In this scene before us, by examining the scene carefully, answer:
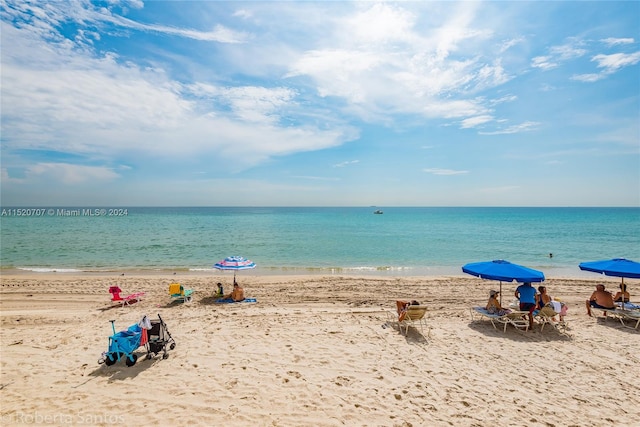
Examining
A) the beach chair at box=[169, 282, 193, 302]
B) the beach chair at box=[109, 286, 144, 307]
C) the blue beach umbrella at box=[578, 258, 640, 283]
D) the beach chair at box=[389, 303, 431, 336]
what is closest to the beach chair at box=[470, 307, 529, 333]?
the beach chair at box=[389, 303, 431, 336]

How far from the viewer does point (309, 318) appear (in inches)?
398

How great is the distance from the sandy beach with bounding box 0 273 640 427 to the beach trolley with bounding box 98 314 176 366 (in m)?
0.21

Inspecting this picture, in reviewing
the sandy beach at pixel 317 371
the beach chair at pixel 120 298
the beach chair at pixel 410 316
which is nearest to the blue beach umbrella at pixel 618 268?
the sandy beach at pixel 317 371

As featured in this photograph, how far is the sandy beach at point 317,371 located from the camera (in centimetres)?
527

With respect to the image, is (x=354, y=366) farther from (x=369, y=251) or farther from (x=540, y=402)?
(x=369, y=251)

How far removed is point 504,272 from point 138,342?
381 inches

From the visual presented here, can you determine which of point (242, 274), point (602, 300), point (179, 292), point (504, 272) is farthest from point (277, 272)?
point (602, 300)

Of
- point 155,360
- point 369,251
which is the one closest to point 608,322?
point 155,360

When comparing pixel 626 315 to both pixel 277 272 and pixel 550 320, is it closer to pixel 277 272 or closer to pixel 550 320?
pixel 550 320

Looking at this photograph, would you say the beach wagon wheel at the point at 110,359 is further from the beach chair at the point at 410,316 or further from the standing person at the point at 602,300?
the standing person at the point at 602,300

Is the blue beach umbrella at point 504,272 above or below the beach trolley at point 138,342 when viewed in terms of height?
above

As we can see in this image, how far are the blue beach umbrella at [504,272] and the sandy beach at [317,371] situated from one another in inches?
65.5

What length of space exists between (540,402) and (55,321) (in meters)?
13.6

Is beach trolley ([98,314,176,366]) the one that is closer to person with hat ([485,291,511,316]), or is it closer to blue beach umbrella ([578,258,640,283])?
person with hat ([485,291,511,316])
